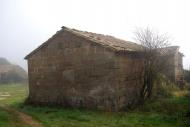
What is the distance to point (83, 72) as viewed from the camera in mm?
17578

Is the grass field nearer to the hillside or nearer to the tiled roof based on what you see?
the tiled roof

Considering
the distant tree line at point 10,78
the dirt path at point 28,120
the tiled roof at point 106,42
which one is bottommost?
the dirt path at point 28,120

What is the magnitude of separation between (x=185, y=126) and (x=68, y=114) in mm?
6387

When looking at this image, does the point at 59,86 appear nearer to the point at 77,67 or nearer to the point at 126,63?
the point at 77,67

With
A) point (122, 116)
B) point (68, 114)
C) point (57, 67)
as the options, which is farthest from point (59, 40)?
point (122, 116)

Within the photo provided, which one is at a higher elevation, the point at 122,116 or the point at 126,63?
the point at 126,63

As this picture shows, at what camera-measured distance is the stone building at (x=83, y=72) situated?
54.1ft

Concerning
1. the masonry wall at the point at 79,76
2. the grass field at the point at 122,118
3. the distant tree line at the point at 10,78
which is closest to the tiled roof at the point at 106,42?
the masonry wall at the point at 79,76

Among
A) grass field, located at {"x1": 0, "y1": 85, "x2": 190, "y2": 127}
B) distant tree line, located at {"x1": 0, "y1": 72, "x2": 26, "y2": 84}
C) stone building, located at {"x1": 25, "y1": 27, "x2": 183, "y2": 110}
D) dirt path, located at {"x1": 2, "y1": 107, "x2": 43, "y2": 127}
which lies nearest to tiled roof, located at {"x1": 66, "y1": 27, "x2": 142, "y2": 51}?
stone building, located at {"x1": 25, "y1": 27, "x2": 183, "y2": 110}

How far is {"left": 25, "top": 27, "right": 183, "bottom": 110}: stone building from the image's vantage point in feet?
54.1

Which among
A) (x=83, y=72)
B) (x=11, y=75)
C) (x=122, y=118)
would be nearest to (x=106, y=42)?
(x=83, y=72)

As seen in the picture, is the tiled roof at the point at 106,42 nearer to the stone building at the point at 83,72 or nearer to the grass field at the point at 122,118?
the stone building at the point at 83,72

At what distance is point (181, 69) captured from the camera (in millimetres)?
31188

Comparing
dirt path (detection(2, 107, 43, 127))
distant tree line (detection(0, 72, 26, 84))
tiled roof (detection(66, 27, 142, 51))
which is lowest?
dirt path (detection(2, 107, 43, 127))
